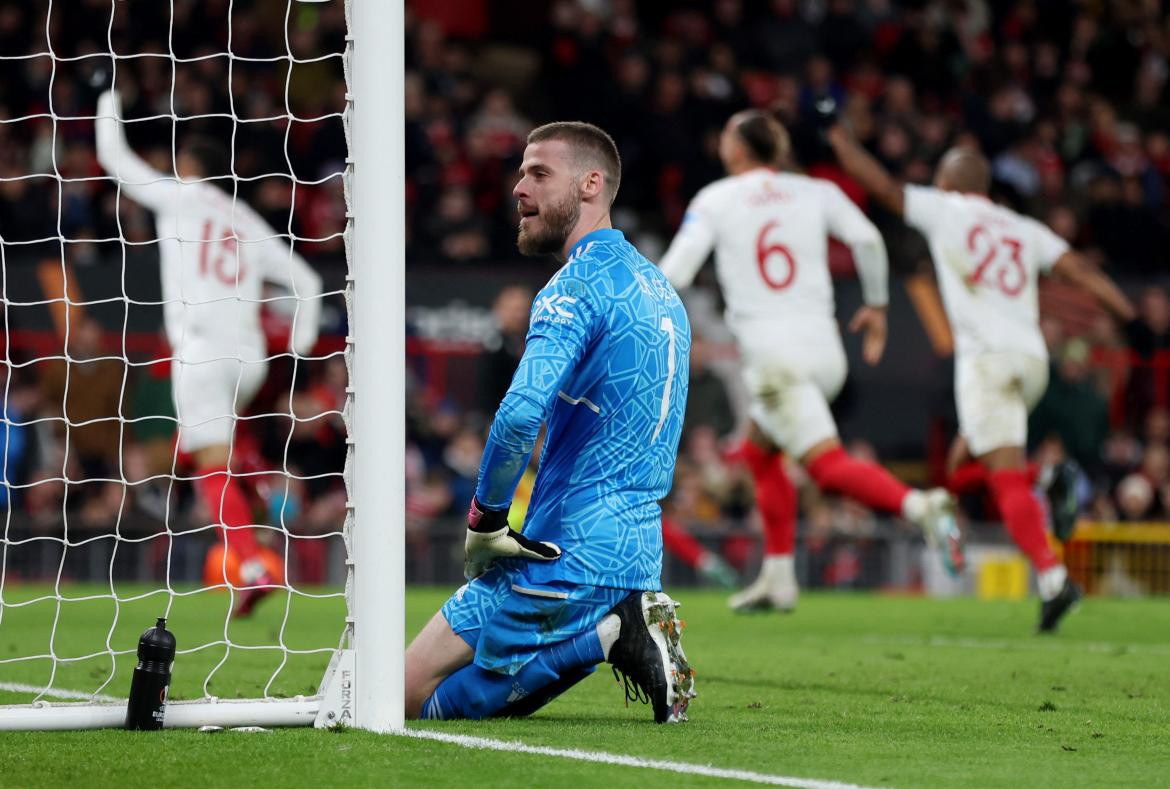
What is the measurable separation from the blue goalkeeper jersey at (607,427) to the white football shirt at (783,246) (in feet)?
15.5

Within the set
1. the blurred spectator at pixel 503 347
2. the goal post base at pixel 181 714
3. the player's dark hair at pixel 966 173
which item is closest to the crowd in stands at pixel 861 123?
the blurred spectator at pixel 503 347

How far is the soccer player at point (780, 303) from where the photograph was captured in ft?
31.1

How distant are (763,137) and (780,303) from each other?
90 cm

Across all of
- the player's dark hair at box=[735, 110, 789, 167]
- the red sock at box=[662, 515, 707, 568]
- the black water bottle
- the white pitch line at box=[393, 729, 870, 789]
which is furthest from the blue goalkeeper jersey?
the red sock at box=[662, 515, 707, 568]

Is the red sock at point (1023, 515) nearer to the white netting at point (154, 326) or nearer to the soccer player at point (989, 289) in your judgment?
the soccer player at point (989, 289)

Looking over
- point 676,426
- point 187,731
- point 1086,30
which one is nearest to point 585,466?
point 676,426

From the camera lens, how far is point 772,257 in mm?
9672

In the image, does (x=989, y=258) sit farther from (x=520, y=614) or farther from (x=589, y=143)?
(x=520, y=614)

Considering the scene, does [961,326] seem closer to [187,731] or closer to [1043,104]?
[187,731]

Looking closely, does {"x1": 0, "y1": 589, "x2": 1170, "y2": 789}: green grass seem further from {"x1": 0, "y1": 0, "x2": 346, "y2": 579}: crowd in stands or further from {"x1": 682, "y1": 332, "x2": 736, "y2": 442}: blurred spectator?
{"x1": 682, "y1": 332, "x2": 736, "y2": 442}: blurred spectator

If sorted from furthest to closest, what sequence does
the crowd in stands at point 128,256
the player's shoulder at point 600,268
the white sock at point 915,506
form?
the crowd in stands at point 128,256 < the white sock at point 915,506 < the player's shoulder at point 600,268

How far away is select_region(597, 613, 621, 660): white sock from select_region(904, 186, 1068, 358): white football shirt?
216 inches

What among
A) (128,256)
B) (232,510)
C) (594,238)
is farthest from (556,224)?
(128,256)

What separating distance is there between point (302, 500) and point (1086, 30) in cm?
1210
